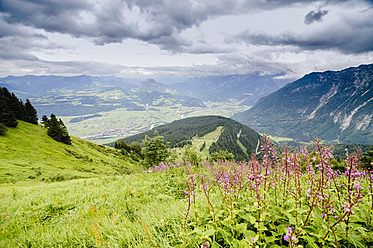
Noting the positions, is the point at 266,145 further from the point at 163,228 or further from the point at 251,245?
the point at 163,228

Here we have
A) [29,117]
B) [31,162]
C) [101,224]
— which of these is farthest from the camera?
[29,117]

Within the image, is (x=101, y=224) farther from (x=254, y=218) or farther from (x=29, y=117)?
(x=29, y=117)

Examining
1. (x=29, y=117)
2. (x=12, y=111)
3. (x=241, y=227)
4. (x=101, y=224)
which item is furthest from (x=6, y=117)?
(x=241, y=227)

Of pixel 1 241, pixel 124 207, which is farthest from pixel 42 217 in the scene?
pixel 124 207


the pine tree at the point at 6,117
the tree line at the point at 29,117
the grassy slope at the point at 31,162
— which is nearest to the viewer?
the grassy slope at the point at 31,162

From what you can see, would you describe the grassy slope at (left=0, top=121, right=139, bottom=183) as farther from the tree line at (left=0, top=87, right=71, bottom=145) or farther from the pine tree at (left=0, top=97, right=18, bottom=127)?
the tree line at (left=0, top=87, right=71, bottom=145)

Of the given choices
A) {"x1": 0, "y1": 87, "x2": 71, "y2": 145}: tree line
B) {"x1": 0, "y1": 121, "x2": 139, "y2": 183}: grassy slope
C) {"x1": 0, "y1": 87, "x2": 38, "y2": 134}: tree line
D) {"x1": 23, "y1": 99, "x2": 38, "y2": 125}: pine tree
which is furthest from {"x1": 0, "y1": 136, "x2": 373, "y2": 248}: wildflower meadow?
{"x1": 23, "y1": 99, "x2": 38, "y2": 125}: pine tree

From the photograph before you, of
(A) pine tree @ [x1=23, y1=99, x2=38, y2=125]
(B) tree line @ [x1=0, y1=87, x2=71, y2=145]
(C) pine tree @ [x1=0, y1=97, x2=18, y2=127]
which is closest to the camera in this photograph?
(C) pine tree @ [x1=0, y1=97, x2=18, y2=127]

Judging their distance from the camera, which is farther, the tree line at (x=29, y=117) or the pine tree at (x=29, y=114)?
the pine tree at (x=29, y=114)

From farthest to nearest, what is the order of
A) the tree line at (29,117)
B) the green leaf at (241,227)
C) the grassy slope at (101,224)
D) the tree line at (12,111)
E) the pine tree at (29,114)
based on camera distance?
the pine tree at (29,114) < the tree line at (29,117) < the tree line at (12,111) < the grassy slope at (101,224) < the green leaf at (241,227)


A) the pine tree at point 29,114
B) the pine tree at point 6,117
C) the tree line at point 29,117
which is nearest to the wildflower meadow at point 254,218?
the pine tree at point 6,117

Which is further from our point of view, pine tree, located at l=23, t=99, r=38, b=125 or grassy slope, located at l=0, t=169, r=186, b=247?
pine tree, located at l=23, t=99, r=38, b=125

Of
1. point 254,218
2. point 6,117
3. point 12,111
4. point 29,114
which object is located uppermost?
point 12,111

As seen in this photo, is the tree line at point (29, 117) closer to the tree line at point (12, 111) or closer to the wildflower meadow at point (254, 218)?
the tree line at point (12, 111)
